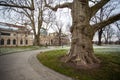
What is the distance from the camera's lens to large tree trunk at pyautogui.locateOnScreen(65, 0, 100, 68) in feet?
33.0

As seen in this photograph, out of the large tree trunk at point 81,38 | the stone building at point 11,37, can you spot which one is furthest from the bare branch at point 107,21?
the stone building at point 11,37

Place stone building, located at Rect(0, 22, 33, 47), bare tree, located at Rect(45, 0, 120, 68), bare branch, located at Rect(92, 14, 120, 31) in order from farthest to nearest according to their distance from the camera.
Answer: stone building, located at Rect(0, 22, 33, 47) < bare branch, located at Rect(92, 14, 120, 31) < bare tree, located at Rect(45, 0, 120, 68)

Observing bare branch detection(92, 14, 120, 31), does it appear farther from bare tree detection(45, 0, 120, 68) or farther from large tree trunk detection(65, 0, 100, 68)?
large tree trunk detection(65, 0, 100, 68)

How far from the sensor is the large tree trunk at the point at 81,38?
10.1m

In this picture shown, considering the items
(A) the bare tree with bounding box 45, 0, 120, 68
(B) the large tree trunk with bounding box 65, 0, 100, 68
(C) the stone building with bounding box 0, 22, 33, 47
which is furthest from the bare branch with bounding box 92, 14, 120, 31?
(C) the stone building with bounding box 0, 22, 33, 47

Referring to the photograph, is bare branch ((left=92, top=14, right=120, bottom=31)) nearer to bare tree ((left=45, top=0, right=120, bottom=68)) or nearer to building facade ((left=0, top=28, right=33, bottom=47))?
bare tree ((left=45, top=0, right=120, bottom=68))

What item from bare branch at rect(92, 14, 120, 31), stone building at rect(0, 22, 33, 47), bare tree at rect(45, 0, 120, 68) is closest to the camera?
bare tree at rect(45, 0, 120, 68)

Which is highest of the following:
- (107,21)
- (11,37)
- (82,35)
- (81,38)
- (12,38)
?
(11,37)

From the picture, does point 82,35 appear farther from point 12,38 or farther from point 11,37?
point 12,38

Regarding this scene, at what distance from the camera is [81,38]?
10.5 metres

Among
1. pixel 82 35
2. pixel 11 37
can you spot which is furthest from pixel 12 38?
pixel 82 35

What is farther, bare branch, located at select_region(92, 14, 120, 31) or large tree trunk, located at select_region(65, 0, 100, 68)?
bare branch, located at select_region(92, 14, 120, 31)

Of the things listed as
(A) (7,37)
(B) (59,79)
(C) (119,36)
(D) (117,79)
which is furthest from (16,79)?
(C) (119,36)

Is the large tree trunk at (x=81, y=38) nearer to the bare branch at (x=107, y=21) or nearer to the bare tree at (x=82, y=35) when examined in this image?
the bare tree at (x=82, y=35)
